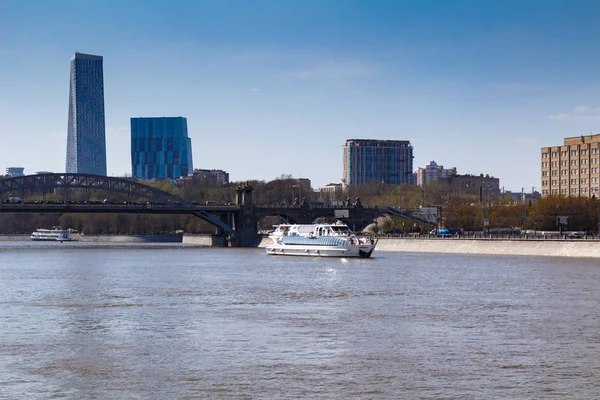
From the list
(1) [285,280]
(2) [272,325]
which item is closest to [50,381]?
(2) [272,325]

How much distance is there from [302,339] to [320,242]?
220ft

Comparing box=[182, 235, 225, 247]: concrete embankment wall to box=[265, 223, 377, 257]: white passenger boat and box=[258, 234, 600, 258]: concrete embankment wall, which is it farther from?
box=[265, 223, 377, 257]: white passenger boat

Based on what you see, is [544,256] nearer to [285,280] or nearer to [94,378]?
[285,280]

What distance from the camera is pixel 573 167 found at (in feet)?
574

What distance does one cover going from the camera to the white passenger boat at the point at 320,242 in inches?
3676

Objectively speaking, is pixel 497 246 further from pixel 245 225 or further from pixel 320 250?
pixel 245 225

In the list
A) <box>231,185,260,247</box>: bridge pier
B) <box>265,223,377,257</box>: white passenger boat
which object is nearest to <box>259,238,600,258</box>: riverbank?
<box>265,223,377,257</box>: white passenger boat

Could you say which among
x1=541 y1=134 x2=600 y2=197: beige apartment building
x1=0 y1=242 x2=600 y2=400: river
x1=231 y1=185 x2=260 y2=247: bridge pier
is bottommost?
x1=0 y1=242 x2=600 y2=400: river

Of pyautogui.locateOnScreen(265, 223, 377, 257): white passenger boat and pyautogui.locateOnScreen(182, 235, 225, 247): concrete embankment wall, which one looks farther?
pyautogui.locateOnScreen(182, 235, 225, 247): concrete embankment wall

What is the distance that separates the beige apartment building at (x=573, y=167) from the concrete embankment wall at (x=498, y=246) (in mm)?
59394

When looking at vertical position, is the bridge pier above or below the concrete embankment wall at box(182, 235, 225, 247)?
above

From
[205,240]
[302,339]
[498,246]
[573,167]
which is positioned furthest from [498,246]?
[573,167]

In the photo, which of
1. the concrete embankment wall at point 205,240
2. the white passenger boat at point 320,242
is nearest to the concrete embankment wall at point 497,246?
the white passenger boat at point 320,242

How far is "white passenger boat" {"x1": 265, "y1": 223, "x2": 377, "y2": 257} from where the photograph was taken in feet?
306
